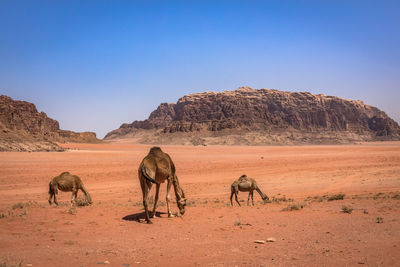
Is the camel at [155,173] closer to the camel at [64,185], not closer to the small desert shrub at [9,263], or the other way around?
the small desert shrub at [9,263]

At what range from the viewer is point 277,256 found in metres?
6.59

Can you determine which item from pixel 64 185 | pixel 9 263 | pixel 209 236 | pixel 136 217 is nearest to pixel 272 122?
pixel 64 185

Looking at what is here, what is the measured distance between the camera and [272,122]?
173500 mm

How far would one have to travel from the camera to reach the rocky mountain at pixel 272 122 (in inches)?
5969

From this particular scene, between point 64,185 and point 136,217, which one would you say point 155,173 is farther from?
point 64,185

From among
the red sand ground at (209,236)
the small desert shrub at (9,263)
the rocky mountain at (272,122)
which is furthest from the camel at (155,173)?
the rocky mountain at (272,122)

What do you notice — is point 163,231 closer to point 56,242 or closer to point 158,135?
point 56,242

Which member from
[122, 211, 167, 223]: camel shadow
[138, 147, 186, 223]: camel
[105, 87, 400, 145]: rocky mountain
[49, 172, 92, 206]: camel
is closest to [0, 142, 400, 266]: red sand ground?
[122, 211, 167, 223]: camel shadow

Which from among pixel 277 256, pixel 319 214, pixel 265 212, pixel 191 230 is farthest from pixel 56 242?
pixel 319 214

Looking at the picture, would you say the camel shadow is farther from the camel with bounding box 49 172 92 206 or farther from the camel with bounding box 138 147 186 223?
the camel with bounding box 49 172 92 206

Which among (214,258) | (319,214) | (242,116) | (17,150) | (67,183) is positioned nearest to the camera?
(214,258)

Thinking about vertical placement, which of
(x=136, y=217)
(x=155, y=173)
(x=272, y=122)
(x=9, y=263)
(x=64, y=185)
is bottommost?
(x=136, y=217)

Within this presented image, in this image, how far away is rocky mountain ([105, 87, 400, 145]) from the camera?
15162 centimetres

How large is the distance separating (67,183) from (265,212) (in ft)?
28.6
